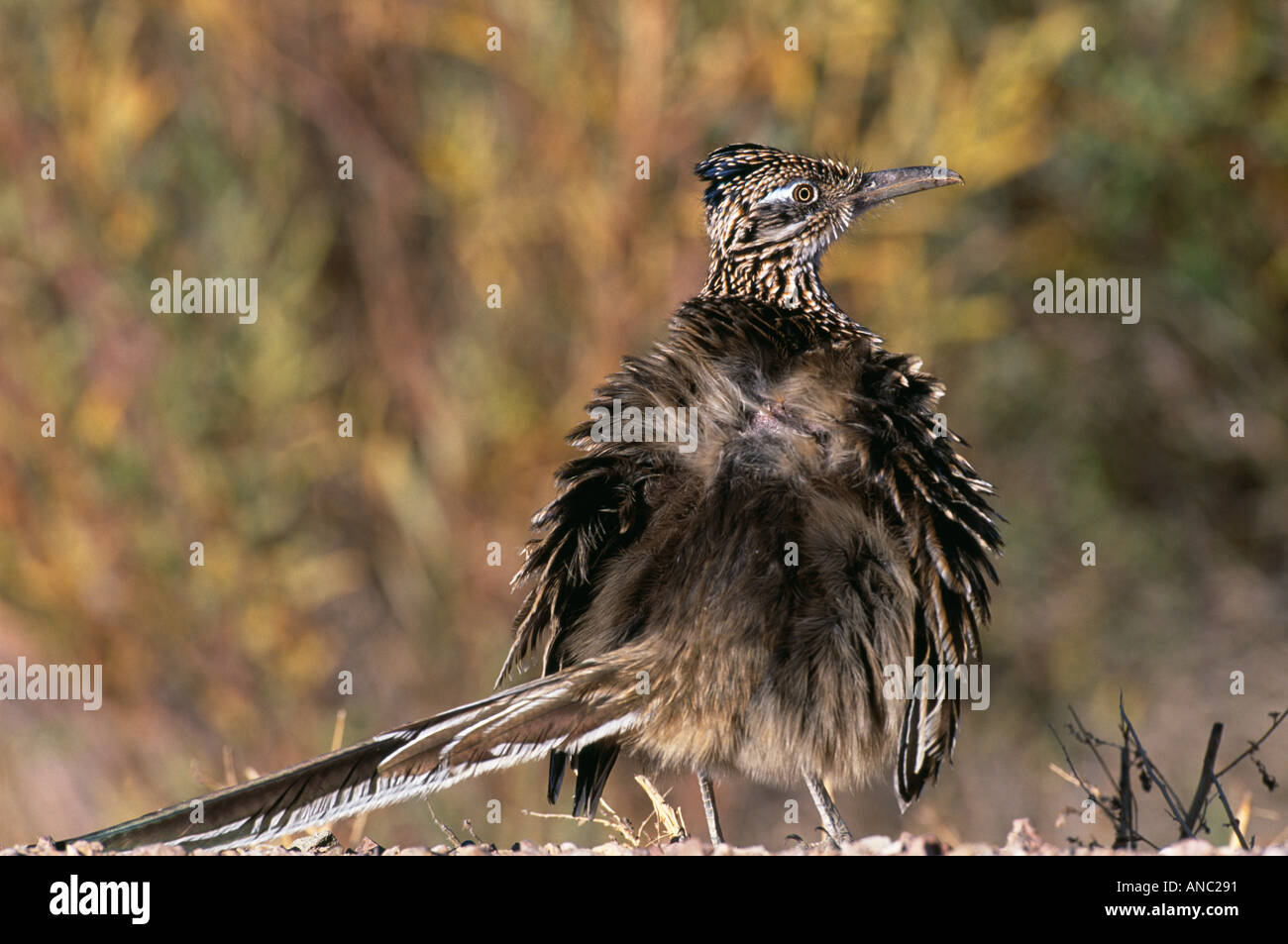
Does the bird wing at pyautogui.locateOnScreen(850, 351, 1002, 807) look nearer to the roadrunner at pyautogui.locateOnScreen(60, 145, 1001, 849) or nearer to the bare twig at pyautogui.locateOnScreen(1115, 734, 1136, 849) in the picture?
the roadrunner at pyautogui.locateOnScreen(60, 145, 1001, 849)

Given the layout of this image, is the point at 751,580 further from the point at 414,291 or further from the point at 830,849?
the point at 414,291

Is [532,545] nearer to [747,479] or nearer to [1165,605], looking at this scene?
[747,479]

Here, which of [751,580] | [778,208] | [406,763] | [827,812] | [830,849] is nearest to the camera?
[406,763]

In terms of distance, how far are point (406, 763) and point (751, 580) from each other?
1.06 metres

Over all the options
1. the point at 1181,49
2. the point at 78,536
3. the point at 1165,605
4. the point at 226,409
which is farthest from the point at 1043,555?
the point at 78,536

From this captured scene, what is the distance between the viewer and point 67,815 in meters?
9.01

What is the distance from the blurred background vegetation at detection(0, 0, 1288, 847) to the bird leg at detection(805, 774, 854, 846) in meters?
4.36

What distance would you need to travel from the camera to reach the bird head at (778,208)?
5836 millimetres

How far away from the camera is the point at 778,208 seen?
232 inches

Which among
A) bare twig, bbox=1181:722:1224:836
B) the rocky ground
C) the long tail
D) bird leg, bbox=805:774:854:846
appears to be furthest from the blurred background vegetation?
bare twig, bbox=1181:722:1224:836

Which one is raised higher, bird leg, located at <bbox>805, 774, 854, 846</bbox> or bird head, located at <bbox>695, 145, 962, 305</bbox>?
bird head, located at <bbox>695, 145, 962, 305</bbox>

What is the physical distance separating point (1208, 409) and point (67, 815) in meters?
7.73

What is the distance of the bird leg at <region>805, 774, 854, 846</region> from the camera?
442 centimetres

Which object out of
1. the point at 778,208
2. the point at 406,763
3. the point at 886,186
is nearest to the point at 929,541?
the point at 406,763
